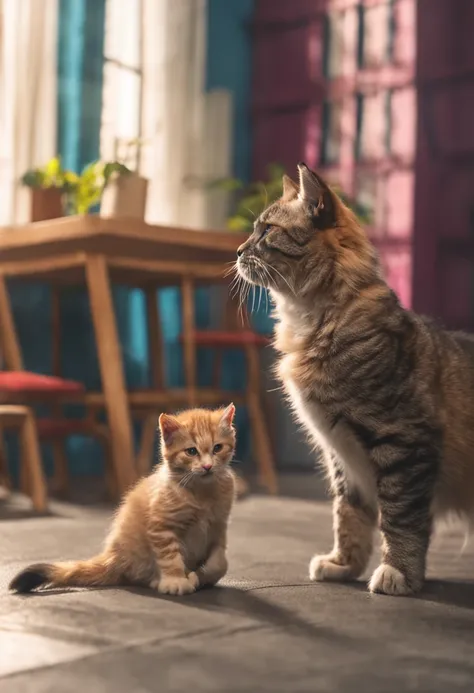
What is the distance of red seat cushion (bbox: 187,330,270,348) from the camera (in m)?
4.07

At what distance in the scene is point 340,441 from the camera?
1.84 m

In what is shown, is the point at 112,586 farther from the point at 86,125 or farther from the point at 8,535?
the point at 86,125

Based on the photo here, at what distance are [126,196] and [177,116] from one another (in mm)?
1946

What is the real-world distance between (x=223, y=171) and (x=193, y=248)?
233 cm

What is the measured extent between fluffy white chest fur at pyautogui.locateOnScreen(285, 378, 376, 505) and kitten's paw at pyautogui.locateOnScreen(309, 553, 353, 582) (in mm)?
157

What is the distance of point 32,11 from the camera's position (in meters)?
4.24

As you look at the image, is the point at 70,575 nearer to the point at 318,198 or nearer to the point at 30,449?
the point at 318,198

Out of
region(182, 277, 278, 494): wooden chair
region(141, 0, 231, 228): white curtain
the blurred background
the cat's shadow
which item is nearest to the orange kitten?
the cat's shadow

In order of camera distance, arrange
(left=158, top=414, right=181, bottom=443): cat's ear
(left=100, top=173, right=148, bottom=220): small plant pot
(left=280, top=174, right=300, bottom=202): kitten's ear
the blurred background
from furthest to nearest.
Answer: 1. the blurred background
2. (left=100, top=173, right=148, bottom=220): small plant pot
3. (left=280, top=174, right=300, bottom=202): kitten's ear
4. (left=158, top=414, right=181, bottom=443): cat's ear

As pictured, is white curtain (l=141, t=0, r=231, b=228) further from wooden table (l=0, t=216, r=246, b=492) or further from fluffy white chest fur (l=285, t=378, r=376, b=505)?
fluffy white chest fur (l=285, t=378, r=376, b=505)

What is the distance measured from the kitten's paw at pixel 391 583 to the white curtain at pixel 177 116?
136 inches

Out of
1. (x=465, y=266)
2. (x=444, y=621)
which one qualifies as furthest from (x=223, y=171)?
(x=444, y=621)

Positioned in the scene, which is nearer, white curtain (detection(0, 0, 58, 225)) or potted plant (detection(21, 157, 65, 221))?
potted plant (detection(21, 157, 65, 221))

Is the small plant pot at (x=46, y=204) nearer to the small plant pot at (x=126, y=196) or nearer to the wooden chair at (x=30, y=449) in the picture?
the small plant pot at (x=126, y=196)
